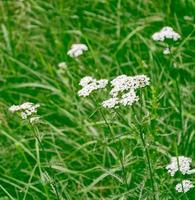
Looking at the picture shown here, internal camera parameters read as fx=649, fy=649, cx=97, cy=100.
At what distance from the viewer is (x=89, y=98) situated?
2.78 meters

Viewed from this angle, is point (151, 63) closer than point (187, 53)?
Yes

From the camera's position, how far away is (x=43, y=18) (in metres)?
3.53

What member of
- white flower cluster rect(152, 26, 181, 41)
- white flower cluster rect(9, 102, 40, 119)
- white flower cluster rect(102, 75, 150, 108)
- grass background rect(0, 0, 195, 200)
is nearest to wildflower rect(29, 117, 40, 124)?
white flower cluster rect(9, 102, 40, 119)

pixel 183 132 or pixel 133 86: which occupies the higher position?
pixel 133 86

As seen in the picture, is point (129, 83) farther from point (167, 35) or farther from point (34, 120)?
point (167, 35)

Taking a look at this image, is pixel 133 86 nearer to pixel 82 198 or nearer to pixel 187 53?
pixel 82 198

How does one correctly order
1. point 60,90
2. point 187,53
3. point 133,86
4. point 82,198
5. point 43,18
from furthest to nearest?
1. point 43,18
2. point 187,53
3. point 60,90
4. point 82,198
5. point 133,86

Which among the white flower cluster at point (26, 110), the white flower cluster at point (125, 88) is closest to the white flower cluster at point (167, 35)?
the white flower cluster at point (125, 88)

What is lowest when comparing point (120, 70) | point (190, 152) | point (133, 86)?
point (190, 152)

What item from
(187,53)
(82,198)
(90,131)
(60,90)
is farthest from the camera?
(187,53)

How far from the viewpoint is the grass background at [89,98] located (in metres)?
2.38

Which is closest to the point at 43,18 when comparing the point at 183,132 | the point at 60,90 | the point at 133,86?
the point at 60,90

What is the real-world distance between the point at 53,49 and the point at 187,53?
0.69m

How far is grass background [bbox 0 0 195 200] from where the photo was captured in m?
Answer: 2.38
